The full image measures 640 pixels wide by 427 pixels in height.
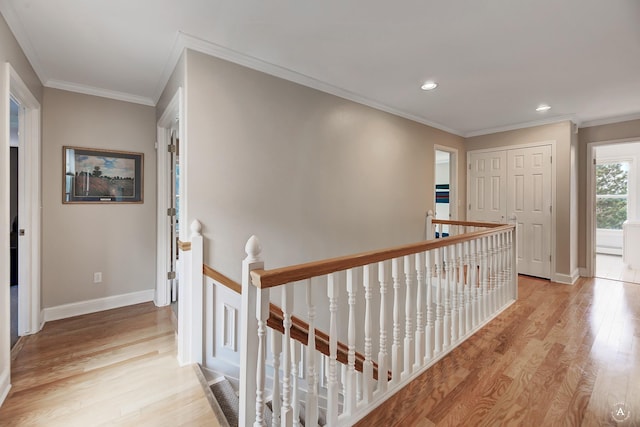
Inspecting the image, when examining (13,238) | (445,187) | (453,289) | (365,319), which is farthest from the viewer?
(445,187)

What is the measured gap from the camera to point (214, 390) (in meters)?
1.93

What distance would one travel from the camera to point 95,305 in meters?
3.01

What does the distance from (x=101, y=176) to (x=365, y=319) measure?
3.05 m

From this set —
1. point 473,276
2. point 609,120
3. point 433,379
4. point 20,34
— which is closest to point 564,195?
point 609,120

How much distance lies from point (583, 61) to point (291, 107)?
8.24ft

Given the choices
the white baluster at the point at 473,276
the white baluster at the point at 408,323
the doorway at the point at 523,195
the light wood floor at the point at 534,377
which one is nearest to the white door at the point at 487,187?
the doorway at the point at 523,195

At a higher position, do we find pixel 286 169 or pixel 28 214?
pixel 286 169

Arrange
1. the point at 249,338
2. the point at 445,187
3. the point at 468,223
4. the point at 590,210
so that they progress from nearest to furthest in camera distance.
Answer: the point at 249,338 → the point at 468,223 → the point at 590,210 → the point at 445,187

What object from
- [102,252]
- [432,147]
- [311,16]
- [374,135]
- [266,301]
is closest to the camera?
[266,301]

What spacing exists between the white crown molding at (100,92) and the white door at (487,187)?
4.83 m

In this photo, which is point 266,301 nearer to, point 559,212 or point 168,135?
point 168,135

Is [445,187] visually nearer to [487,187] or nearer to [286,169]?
[487,187]

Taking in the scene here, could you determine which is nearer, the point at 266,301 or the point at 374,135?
the point at 266,301

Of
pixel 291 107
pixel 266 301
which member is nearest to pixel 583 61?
pixel 291 107
